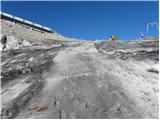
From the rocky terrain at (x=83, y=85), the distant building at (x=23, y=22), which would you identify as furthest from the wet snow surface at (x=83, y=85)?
the distant building at (x=23, y=22)

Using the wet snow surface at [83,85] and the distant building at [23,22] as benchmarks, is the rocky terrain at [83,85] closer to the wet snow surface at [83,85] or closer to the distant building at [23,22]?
the wet snow surface at [83,85]

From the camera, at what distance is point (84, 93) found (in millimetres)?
8258

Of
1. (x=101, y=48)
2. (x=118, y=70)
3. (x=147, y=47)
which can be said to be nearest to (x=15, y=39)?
(x=101, y=48)

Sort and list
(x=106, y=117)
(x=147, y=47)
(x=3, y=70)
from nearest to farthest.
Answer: (x=106, y=117), (x=3, y=70), (x=147, y=47)

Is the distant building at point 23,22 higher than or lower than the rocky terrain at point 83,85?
higher

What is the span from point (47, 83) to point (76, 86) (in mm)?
1342

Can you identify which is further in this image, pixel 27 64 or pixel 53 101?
pixel 27 64

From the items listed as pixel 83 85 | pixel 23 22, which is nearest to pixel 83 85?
pixel 83 85

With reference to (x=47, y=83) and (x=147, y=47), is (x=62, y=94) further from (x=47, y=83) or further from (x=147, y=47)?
(x=147, y=47)

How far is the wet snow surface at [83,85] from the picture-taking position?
7246 mm

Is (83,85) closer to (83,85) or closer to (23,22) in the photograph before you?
(83,85)

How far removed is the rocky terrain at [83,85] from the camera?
723 centimetres

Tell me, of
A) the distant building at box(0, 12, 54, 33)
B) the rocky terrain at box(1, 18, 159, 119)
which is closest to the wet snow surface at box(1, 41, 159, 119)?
the rocky terrain at box(1, 18, 159, 119)

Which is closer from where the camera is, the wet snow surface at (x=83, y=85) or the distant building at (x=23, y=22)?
the wet snow surface at (x=83, y=85)
